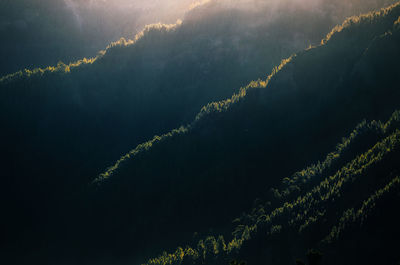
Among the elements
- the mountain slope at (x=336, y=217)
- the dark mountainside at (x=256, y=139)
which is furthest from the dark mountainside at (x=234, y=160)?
Result: the mountain slope at (x=336, y=217)

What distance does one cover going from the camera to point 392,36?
17162 centimetres

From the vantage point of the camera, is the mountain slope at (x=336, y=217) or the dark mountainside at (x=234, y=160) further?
the dark mountainside at (x=234, y=160)


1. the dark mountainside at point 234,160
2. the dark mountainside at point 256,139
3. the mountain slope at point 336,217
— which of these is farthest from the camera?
the dark mountainside at point 256,139

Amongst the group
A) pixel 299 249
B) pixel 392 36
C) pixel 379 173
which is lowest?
pixel 299 249

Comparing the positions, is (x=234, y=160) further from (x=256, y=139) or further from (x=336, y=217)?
(x=336, y=217)

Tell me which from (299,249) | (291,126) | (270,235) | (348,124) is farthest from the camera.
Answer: (291,126)

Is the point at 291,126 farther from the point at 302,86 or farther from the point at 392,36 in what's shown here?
the point at 392,36

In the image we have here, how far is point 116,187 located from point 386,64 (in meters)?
125

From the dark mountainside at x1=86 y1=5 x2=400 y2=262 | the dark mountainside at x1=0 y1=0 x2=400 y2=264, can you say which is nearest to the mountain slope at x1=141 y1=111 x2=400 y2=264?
the dark mountainside at x1=0 y1=0 x2=400 y2=264

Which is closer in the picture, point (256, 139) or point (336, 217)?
point (336, 217)

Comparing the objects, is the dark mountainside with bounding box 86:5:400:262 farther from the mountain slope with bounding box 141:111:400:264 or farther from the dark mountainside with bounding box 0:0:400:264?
the mountain slope with bounding box 141:111:400:264

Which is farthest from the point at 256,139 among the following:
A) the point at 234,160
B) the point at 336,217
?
the point at 336,217

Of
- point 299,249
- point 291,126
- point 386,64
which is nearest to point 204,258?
point 299,249

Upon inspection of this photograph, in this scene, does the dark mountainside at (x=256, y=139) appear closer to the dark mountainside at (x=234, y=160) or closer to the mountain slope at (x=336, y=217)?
the dark mountainside at (x=234, y=160)
